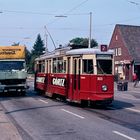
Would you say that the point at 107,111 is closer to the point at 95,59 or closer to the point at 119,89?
the point at 95,59

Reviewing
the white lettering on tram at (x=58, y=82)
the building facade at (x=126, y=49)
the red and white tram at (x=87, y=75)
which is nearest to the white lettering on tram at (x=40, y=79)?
the white lettering on tram at (x=58, y=82)

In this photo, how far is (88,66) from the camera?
2188 centimetres

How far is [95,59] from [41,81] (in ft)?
34.5

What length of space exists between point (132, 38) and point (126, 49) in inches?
135

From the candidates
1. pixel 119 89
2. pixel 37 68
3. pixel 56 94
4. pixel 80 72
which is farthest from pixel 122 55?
pixel 80 72

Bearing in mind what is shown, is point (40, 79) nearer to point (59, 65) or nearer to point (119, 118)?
point (59, 65)

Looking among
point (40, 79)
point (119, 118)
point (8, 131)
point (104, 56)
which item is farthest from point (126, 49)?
point (8, 131)

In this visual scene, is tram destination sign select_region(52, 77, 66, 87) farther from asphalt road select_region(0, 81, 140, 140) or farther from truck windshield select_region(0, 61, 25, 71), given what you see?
truck windshield select_region(0, 61, 25, 71)

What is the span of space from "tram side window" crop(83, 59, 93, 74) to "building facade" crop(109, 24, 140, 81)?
158 ft

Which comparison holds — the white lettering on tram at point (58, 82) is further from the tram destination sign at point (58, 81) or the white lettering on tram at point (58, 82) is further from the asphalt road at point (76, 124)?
the asphalt road at point (76, 124)

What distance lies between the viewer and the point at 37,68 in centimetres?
3409

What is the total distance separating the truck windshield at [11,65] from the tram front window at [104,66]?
11.3 m

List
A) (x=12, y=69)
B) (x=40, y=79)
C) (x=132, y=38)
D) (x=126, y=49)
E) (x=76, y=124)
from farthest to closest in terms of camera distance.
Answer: (x=132, y=38), (x=126, y=49), (x=40, y=79), (x=12, y=69), (x=76, y=124)

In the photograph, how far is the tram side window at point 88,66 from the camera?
2178 centimetres
